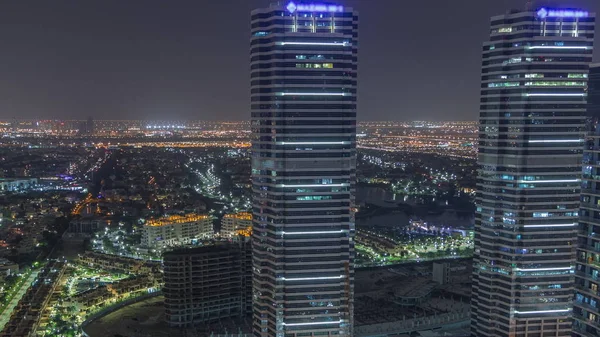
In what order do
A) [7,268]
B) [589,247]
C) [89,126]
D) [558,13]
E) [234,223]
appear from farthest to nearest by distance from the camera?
[89,126] → [234,223] → [7,268] → [558,13] → [589,247]

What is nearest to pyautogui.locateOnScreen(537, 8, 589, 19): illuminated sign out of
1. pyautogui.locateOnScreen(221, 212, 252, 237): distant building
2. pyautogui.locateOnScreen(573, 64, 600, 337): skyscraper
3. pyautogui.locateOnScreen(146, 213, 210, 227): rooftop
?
pyautogui.locateOnScreen(573, 64, 600, 337): skyscraper

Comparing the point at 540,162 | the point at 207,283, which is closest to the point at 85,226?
the point at 207,283

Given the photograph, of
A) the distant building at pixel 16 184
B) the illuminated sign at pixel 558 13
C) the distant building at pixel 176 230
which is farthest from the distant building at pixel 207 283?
the distant building at pixel 16 184

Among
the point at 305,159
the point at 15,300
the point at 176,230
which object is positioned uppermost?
the point at 305,159

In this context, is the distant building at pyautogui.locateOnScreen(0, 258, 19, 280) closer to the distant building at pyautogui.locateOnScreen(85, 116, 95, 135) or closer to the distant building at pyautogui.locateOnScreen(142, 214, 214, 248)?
the distant building at pyautogui.locateOnScreen(142, 214, 214, 248)

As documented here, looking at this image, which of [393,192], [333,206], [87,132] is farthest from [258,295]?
[87,132]

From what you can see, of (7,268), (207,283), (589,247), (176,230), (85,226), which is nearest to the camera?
(589,247)

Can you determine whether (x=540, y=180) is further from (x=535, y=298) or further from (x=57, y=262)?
(x=57, y=262)

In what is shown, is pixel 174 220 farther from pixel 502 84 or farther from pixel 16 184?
pixel 16 184
